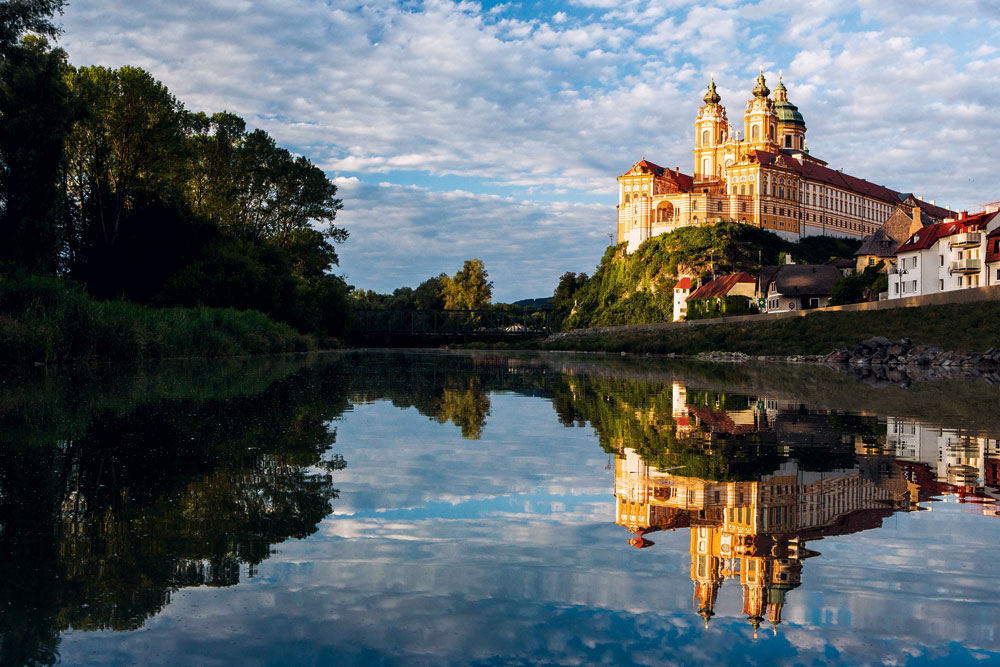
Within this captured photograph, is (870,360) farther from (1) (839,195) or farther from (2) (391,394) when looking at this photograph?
(1) (839,195)

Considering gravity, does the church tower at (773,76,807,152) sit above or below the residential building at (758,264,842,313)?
above

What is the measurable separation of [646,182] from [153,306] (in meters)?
97.4

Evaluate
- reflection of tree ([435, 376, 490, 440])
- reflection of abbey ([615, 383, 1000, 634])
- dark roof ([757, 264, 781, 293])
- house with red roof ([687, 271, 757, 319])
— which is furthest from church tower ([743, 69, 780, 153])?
reflection of abbey ([615, 383, 1000, 634])

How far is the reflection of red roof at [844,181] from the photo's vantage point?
132m

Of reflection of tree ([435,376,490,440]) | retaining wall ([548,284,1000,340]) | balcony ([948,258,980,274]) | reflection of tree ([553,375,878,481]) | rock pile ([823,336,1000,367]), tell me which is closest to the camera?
reflection of tree ([553,375,878,481])

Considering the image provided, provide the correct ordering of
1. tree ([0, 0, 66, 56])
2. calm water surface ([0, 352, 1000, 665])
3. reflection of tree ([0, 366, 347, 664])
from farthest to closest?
1. tree ([0, 0, 66, 56])
2. reflection of tree ([0, 366, 347, 664])
3. calm water surface ([0, 352, 1000, 665])

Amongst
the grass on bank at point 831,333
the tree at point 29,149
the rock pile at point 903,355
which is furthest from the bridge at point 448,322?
the tree at point 29,149

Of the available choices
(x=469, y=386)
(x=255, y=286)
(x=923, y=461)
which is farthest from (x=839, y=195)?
(x=923, y=461)

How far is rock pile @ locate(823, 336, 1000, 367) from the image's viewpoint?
36.1 meters

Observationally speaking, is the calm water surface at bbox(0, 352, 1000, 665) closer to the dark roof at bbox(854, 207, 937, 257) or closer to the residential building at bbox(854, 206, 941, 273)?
the residential building at bbox(854, 206, 941, 273)

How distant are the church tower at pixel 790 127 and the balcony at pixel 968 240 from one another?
92.8 meters

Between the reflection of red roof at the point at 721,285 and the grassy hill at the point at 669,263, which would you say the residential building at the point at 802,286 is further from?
the grassy hill at the point at 669,263

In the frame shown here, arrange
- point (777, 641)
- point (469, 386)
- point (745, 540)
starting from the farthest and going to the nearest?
1. point (469, 386)
2. point (745, 540)
3. point (777, 641)

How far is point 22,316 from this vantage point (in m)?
24.6
